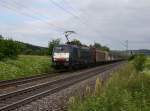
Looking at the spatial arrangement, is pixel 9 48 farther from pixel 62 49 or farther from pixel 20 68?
pixel 62 49

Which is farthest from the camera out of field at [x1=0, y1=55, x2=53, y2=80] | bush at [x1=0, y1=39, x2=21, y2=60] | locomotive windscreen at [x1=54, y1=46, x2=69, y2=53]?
locomotive windscreen at [x1=54, y1=46, x2=69, y2=53]

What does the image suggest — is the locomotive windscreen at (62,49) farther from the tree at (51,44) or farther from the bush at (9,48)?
the tree at (51,44)

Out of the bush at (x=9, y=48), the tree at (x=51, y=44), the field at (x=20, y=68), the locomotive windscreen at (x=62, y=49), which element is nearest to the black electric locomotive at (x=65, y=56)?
the locomotive windscreen at (x=62, y=49)

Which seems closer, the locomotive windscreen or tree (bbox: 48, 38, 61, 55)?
the locomotive windscreen

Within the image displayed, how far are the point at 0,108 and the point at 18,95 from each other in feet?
13.4

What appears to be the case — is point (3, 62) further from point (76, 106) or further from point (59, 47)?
point (76, 106)

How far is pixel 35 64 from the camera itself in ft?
123

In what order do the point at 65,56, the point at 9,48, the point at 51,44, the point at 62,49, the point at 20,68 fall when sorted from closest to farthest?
1. the point at 20,68
2. the point at 65,56
3. the point at 9,48
4. the point at 62,49
5. the point at 51,44

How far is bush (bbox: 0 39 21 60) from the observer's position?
120 feet

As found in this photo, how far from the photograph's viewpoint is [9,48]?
37406mm

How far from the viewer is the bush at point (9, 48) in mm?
36475

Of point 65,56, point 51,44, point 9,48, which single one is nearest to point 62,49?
point 65,56

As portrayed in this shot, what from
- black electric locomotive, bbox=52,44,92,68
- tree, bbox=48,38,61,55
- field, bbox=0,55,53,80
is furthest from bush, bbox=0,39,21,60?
tree, bbox=48,38,61,55

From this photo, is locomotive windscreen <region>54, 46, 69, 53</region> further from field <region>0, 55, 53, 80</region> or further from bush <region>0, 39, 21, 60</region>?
bush <region>0, 39, 21, 60</region>
